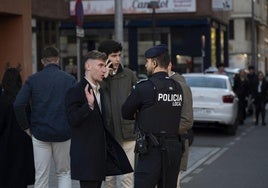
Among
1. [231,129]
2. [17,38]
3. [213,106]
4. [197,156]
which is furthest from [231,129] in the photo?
[17,38]

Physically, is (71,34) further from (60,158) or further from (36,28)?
(60,158)

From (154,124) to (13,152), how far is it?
6.99 ft

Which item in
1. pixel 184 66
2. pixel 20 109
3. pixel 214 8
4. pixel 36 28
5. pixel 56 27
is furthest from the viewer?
pixel 184 66

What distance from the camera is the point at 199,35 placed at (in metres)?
38.9

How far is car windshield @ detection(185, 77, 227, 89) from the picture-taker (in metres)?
18.8

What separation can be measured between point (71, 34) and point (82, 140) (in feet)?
117

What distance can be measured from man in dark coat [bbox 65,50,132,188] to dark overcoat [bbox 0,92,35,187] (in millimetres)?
1361

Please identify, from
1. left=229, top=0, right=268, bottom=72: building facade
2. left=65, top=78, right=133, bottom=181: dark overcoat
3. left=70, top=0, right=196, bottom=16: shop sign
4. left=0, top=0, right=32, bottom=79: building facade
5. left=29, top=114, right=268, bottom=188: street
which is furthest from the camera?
left=229, top=0, right=268, bottom=72: building facade

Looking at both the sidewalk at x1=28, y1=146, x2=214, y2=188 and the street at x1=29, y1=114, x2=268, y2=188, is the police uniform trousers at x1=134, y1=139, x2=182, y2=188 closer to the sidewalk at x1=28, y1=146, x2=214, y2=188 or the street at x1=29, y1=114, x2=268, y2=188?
the street at x1=29, y1=114, x2=268, y2=188

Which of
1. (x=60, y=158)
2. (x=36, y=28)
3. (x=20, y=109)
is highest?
(x=36, y=28)

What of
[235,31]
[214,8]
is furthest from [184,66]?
[235,31]

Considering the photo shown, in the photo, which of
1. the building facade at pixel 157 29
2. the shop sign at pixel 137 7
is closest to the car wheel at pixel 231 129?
the building facade at pixel 157 29

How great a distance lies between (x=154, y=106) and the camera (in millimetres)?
5984

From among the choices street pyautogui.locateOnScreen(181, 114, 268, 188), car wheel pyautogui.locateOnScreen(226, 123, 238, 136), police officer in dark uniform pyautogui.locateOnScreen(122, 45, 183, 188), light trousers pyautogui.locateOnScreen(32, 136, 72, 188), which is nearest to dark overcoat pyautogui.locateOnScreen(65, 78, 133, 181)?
police officer in dark uniform pyautogui.locateOnScreen(122, 45, 183, 188)
